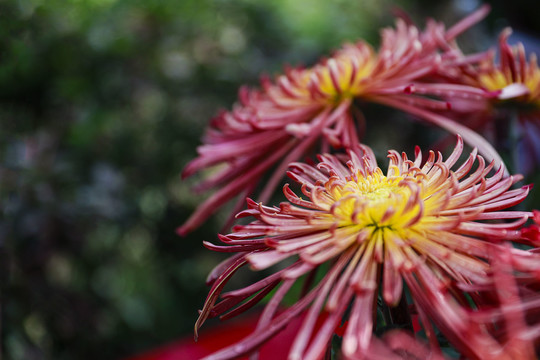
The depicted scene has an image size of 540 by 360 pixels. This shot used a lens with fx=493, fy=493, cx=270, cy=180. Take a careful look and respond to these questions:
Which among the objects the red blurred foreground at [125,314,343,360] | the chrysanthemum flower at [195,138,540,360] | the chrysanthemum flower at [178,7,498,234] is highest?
the chrysanthemum flower at [178,7,498,234]

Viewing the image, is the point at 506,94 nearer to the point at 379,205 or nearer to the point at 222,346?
the point at 379,205

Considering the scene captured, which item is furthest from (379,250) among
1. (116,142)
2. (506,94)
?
(116,142)

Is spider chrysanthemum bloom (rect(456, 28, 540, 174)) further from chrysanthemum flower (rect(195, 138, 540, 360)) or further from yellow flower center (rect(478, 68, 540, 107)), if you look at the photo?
chrysanthemum flower (rect(195, 138, 540, 360))

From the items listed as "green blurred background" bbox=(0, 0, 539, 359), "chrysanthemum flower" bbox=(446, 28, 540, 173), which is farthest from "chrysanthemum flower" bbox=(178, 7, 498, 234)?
"green blurred background" bbox=(0, 0, 539, 359)

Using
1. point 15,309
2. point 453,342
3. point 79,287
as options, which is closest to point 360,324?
point 453,342

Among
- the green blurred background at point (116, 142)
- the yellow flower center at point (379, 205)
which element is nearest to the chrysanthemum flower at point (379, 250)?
the yellow flower center at point (379, 205)

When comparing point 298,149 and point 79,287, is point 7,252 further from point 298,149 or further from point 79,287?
point 298,149

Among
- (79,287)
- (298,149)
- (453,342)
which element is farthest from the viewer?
(79,287)
